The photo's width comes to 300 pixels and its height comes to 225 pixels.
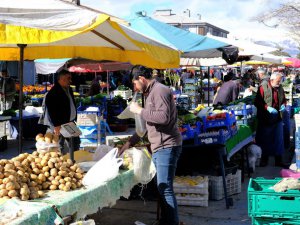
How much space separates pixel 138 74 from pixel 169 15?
7411cm

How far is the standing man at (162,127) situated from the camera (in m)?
4.61

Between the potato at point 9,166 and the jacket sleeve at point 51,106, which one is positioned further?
the jacket sleeve at point 51,106

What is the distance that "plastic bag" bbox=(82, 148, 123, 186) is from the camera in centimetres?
426

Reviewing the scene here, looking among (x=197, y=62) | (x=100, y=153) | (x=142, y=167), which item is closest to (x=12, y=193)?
(x=142, y=167)

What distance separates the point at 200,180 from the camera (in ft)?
21.6

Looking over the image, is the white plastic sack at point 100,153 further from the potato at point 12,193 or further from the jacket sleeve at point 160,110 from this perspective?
the potato at point 12,193

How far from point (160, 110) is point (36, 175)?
1.32 meters

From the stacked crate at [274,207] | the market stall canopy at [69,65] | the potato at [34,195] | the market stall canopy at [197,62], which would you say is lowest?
the stacked crate at [274,207]

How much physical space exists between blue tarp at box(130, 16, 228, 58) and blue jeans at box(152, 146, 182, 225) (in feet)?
14.1

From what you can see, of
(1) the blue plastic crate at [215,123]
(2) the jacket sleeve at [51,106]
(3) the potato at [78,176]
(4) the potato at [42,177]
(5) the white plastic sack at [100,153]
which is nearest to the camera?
(4) the potato at [42,177]

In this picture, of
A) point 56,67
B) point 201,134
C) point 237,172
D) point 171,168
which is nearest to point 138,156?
point 171,168

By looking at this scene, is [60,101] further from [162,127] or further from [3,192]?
[3,192]

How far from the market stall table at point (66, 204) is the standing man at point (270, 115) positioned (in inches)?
187

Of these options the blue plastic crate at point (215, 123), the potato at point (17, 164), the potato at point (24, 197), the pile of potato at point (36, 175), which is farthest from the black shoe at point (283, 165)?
the potato at point (24, 197)
